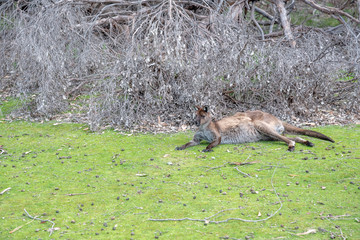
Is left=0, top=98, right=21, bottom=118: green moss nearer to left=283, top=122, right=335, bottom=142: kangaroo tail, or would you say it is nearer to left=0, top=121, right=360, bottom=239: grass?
left=0, top=121, right=360, bottom=239: grass

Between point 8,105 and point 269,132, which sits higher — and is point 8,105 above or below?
below

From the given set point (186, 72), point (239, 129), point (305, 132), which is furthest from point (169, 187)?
point (186, 72)

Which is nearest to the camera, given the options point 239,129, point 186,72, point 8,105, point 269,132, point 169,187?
point 169,187

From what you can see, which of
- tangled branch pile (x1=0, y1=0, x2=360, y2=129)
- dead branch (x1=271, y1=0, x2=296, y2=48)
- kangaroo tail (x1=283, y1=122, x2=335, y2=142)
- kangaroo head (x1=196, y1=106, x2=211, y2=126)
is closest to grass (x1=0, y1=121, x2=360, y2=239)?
kangaroo tail (x1=283, y1=122, x2=335, y2=142)

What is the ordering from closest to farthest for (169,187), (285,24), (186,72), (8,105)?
(169,187) → (186,72) → (8,105) → (285,24)

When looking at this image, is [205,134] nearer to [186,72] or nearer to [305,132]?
[186,72]

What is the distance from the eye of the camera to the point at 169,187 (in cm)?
532

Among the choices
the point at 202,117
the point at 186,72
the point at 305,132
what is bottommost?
the point at 305,132

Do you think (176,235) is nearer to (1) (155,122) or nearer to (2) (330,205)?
(2) (330,205)

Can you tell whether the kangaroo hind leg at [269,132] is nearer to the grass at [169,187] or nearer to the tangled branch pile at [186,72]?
the grass at [169,187]

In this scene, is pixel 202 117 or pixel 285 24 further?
pixel 285 24

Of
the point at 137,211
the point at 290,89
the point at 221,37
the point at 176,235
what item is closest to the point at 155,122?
the point at 221,37

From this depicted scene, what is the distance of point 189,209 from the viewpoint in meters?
4.70

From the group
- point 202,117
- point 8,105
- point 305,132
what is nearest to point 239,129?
point 202,117
